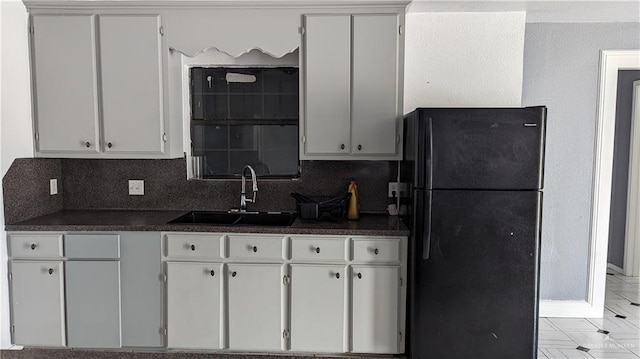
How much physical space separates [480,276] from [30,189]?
2842 mm

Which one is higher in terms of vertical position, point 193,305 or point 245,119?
point 245,119

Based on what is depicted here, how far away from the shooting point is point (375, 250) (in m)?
2.55

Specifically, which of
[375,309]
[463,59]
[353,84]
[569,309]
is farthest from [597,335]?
[353,84]

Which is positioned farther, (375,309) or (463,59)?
(463,59)

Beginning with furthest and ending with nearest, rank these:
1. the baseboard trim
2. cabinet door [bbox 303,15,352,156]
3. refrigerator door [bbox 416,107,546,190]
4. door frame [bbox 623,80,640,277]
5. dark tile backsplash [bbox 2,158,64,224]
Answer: door frame [bbox 623,80,640,277]
the baseboard trim
cabinet door [bbox 303,15,352,156]
dark tile backsplash [bbox 2,158,64,224]
refrigerator door [bbox 416,107,546,190]

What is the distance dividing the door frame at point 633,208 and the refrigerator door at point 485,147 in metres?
3.10

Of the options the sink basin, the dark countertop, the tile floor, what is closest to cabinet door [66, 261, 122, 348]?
the dark countertop

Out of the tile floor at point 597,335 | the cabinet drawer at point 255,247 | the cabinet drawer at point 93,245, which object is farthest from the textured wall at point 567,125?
the cabinet drawer at point 93,245

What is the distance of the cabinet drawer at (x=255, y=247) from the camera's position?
2.57 meters

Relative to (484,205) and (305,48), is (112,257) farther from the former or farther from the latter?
(484,205)

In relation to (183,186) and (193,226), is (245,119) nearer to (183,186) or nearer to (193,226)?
(183,186)

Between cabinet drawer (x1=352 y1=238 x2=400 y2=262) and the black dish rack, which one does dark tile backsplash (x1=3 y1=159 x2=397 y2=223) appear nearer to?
the black dish rack

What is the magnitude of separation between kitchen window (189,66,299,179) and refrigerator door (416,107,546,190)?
116 centimetres

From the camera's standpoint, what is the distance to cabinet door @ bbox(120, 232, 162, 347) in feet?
8.53
